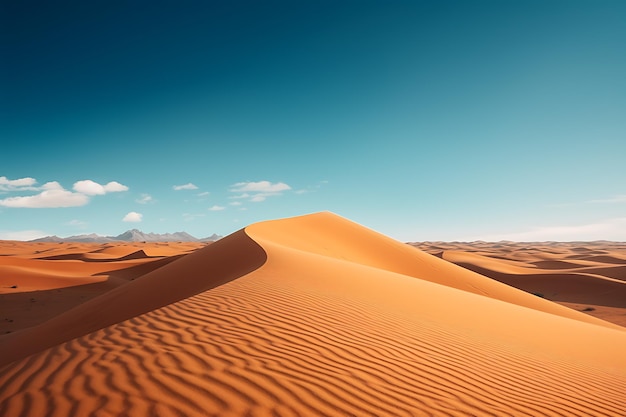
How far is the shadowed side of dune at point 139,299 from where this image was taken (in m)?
7.50

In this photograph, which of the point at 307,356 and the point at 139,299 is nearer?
the point at 307,356

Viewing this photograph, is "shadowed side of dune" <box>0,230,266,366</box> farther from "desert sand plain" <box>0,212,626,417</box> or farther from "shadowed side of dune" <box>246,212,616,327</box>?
"shadowed side of dune" <box>246,212,616,327</box>

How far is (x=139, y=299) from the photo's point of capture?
894 centimetres

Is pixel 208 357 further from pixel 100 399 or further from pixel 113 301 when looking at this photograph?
pixel 113 301

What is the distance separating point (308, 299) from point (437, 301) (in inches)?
146

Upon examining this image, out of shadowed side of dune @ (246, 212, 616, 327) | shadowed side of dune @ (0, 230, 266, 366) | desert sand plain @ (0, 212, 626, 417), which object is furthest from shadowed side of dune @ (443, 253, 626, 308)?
shadowed side of dune @ (0, 230, 266, 366)

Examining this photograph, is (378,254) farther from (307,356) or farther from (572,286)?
(307,356)

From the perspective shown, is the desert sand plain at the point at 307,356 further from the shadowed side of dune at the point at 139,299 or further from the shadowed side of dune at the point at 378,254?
the shadowed side of dune at the point at 378,254

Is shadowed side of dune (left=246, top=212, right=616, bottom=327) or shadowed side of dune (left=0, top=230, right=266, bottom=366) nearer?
shadowed side of dune (left=0, top=230, right=266, bottom=366)

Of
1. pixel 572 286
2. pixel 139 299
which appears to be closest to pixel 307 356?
pixel 139 299

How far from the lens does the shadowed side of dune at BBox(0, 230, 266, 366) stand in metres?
7.50

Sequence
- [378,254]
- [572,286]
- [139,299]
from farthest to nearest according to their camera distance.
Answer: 1. [572,286]
2. [378,254]
3. [139,299]

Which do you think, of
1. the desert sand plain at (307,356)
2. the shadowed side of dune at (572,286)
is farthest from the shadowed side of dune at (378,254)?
the shadowed side of dune at (572,286)

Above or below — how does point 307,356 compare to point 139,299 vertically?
above
